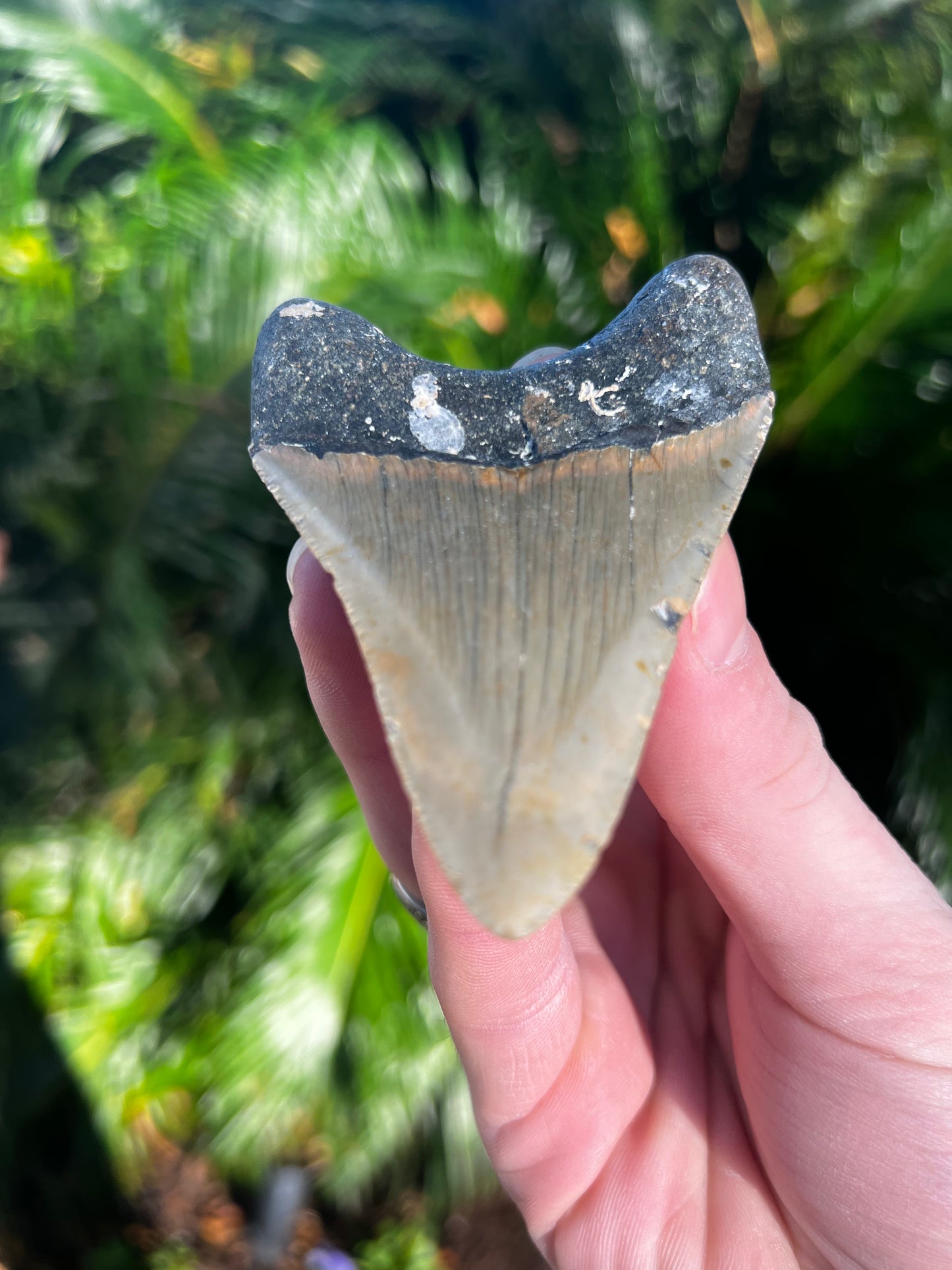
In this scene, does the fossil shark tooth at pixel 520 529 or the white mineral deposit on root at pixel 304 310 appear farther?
the white mineral deposit on root at pixel 304 310

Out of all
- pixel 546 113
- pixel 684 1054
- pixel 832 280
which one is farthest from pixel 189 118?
pixel 684 1054

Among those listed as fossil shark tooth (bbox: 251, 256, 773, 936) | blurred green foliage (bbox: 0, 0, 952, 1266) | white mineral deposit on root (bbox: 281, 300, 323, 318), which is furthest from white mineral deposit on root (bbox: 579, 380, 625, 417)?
blurred green foliage (bbox: 0, 0, 952, 1266)

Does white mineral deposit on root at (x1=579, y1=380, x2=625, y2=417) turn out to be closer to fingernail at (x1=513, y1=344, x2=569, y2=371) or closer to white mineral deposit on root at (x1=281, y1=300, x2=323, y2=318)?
fingernail at (x1=513, y1=344, x2=569, y2=371)

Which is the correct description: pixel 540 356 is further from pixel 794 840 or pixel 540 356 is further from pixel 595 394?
pixel 794 840

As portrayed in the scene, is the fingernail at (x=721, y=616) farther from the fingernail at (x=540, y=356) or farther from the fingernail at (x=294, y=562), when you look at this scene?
the fingernail at (x=294, y=562)

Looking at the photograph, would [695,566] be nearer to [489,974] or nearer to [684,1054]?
[489,974]

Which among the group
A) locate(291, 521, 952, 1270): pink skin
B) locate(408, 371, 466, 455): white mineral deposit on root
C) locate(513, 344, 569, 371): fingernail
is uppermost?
locate(408, 371, 466, 455): white mineral deposit on root

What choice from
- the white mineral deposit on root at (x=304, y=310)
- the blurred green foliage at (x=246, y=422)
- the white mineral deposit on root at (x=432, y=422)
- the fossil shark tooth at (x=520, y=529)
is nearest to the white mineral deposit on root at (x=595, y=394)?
the fossil shark tooth at (x=520, y=529)

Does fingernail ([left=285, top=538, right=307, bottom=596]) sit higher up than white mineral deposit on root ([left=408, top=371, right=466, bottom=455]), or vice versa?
white mineral deposit on root ([left=408, top=371, right=466, bottom=455])
